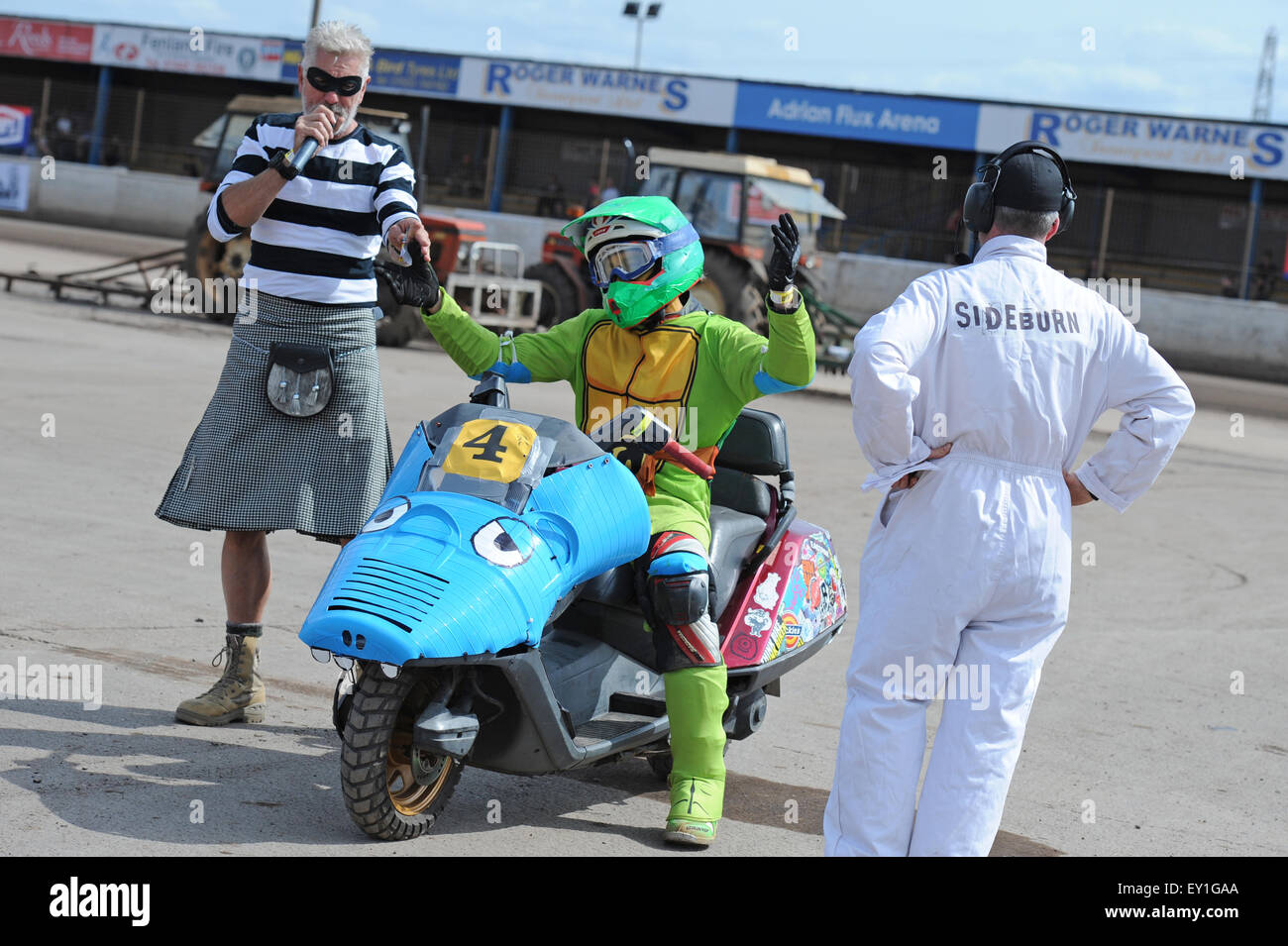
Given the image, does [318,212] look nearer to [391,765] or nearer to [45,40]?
[391,765]

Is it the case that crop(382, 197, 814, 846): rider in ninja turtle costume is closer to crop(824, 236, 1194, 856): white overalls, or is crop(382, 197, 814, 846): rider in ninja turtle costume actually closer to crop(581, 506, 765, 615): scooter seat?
crop(581, 506, 765, 615): scooter seat

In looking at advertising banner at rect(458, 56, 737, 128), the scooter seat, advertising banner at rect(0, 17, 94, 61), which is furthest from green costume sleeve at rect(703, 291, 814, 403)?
advertising banner at rect(0, 17, 94, 61)

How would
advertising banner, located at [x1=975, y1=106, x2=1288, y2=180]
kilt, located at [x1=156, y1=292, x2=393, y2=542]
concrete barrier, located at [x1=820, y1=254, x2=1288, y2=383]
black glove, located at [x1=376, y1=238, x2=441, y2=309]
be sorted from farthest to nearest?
advertising banner, located at [x1=975, y1=106, x2=1288, y2=180] < concrete barrier, located at [x1=820, y1=254, x2=1288, y2=383] < kilt, located at [x1=156, y1=292, x2=393, y2=542] < black glove, located at [x1=376, y1=238, x2=441, y2=309]

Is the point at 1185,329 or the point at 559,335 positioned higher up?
the point at 1185,329

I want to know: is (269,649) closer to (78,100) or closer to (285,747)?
(285,747)

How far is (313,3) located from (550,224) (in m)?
6.63

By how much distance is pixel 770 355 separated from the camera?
4.00 meters

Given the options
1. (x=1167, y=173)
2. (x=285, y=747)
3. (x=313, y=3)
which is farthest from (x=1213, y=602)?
(x=1167, y=173)

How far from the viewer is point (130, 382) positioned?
11.8 meters

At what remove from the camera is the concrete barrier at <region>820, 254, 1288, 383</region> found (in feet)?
89.8

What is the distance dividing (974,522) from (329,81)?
242 cm

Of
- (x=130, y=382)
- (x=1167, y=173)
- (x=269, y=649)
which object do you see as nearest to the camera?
(x=269, y=649)

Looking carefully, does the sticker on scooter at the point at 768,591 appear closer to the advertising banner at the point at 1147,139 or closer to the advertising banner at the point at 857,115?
the advertising banner at the point at 1147,139

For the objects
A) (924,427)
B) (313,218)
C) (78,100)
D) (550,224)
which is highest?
(78,100)
